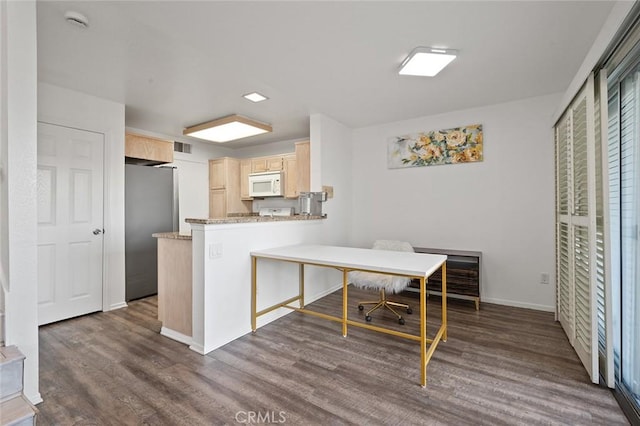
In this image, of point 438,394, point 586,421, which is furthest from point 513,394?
point 438,394

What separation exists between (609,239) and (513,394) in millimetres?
1143

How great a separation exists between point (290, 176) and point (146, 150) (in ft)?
7.05

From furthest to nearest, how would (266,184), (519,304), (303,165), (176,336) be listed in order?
(266,184), (303,165), (519,304), (176,336)

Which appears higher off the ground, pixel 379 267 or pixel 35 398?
pixel 379 267

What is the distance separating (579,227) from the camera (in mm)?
2264

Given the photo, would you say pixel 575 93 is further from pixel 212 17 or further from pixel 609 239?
pixel 212 17

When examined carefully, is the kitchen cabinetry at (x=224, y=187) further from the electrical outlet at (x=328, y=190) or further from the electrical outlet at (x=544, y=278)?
the electrical outlet at (x=544, y=278)

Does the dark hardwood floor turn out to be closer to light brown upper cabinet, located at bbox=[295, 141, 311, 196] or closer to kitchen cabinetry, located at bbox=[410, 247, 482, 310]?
kitchen cabinetry, located at bbox=[410, 247, 482, 310]

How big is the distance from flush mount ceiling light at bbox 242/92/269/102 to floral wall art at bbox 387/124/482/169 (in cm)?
198

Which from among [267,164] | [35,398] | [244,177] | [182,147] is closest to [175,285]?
[35,398]

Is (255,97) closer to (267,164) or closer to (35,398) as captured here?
(267,164)

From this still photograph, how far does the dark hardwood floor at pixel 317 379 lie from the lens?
169cm

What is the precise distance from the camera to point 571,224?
2.44 meters

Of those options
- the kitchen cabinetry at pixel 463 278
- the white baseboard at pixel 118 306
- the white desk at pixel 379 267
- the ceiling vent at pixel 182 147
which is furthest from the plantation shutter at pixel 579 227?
the ceiling vent at pixel 182 147
